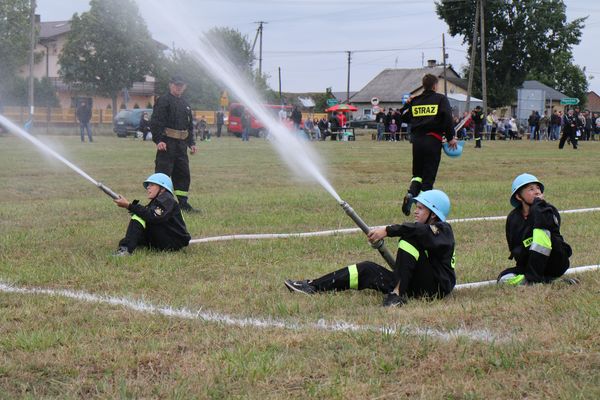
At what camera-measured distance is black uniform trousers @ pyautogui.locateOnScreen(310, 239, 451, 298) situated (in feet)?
20.1

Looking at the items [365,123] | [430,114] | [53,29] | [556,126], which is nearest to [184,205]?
[430,114]

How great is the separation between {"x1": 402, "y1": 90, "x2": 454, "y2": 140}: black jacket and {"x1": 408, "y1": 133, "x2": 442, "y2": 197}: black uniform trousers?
0.12m

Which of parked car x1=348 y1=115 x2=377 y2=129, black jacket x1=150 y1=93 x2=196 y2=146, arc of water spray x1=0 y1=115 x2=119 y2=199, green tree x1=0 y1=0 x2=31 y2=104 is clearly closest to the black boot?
black jacket x1=150 y1=93 x2=196 y2=146

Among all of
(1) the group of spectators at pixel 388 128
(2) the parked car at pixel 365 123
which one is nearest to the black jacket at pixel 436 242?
(1) the group of spectators at pixel 388 128

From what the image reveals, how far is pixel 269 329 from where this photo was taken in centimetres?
534

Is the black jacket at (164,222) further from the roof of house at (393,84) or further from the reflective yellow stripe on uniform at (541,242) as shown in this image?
the roof of house at (393,84)

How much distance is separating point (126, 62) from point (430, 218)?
174 ft

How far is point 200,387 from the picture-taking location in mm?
4188

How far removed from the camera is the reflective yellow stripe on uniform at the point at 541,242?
657cm

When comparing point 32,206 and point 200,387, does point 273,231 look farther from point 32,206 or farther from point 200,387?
point 200,387

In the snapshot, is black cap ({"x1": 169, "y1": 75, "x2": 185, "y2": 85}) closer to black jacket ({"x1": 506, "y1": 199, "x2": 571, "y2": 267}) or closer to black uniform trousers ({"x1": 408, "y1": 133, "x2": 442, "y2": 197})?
black uniform trousers ({"x1": 408, "y1": 133, "x2": 442, "y2": 197})

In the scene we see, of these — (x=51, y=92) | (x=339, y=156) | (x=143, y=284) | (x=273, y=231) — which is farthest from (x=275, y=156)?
(x=51, y=92)

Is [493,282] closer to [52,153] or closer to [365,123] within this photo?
[52,153]

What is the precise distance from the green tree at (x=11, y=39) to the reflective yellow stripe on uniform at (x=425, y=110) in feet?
177
